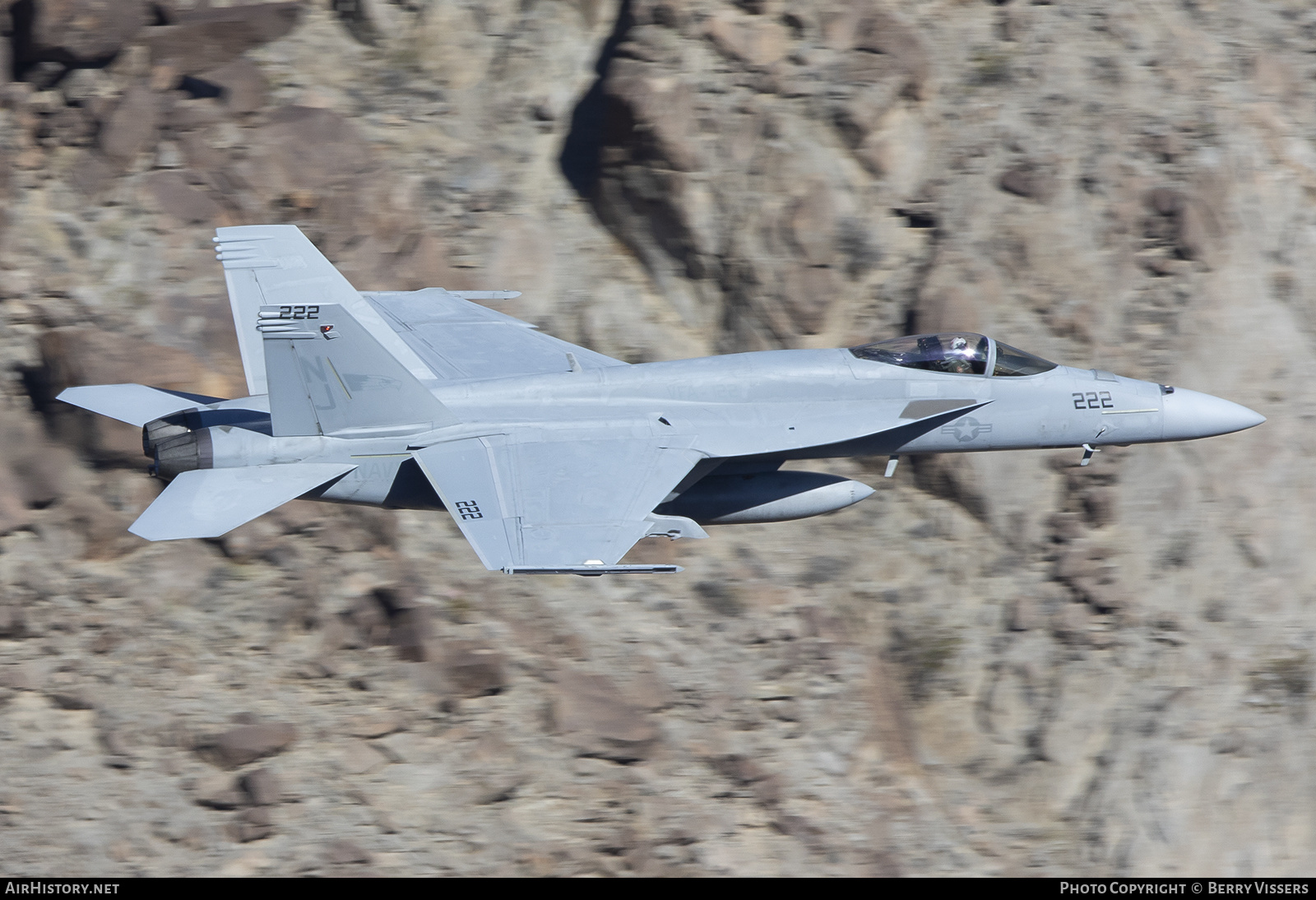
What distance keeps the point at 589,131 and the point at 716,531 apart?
838 cm

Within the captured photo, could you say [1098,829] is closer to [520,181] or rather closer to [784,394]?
[784,394]

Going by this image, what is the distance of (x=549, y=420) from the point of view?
1502cm

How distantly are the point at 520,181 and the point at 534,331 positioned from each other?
602 centimetres

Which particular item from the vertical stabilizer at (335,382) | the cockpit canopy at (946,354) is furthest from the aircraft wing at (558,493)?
the cockpit canopy at (946,354)

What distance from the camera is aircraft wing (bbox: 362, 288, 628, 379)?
16.5 meters

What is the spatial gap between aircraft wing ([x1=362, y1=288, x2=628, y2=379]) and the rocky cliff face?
316 centimetres

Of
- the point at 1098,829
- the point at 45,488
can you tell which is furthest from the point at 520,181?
the point at 1098,829

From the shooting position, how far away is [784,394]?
1538 cm

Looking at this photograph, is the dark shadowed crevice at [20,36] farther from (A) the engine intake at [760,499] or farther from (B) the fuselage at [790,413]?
(A) the engine intake at [760,499]

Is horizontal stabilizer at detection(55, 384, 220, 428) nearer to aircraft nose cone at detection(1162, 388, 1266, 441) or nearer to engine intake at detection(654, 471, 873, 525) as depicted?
engine intake at detection(654, 471, 873, 525)

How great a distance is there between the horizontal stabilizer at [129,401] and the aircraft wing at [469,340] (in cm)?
302

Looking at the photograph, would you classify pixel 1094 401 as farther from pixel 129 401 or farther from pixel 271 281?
pixel 129 401

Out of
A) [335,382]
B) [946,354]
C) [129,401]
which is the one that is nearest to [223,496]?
[335,382]

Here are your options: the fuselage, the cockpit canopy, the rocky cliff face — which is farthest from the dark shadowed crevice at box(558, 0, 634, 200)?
the cockpit canopy
